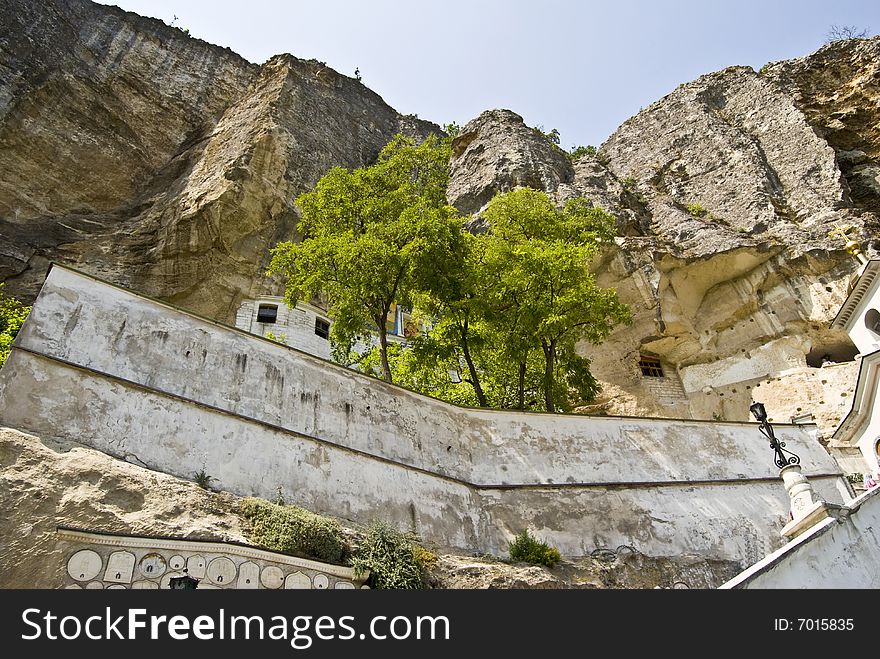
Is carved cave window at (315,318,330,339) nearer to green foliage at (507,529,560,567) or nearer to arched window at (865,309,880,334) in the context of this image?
green foliage at (507,529,560,567)

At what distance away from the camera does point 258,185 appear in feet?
90.8

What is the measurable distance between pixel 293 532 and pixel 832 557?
7.57m

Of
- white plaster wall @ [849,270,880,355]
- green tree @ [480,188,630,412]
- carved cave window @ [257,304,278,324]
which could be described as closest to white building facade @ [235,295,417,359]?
carved cave window @ [257,304,278,324]

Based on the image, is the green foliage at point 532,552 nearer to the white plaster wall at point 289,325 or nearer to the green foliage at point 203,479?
the green foliage at point 203,479

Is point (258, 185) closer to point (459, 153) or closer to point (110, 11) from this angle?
point (459, 153)

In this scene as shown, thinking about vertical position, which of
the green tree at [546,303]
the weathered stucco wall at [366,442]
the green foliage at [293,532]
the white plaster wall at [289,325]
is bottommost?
the green foliage at [293,532]

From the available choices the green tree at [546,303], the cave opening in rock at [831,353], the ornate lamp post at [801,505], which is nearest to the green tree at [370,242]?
the green tree at [546,303]

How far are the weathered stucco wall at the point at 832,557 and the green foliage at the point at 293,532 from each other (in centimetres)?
509

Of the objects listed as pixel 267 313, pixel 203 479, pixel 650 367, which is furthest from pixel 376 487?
pixel 650 367

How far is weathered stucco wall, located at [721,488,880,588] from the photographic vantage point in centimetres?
827

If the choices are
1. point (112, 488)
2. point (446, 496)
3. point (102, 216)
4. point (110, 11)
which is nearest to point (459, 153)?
point (102, 216)

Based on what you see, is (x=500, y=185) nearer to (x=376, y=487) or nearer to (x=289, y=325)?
(x=289, y=325)

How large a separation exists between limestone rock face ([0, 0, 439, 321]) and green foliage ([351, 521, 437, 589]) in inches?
746

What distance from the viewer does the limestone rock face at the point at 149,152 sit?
84.9 ft
